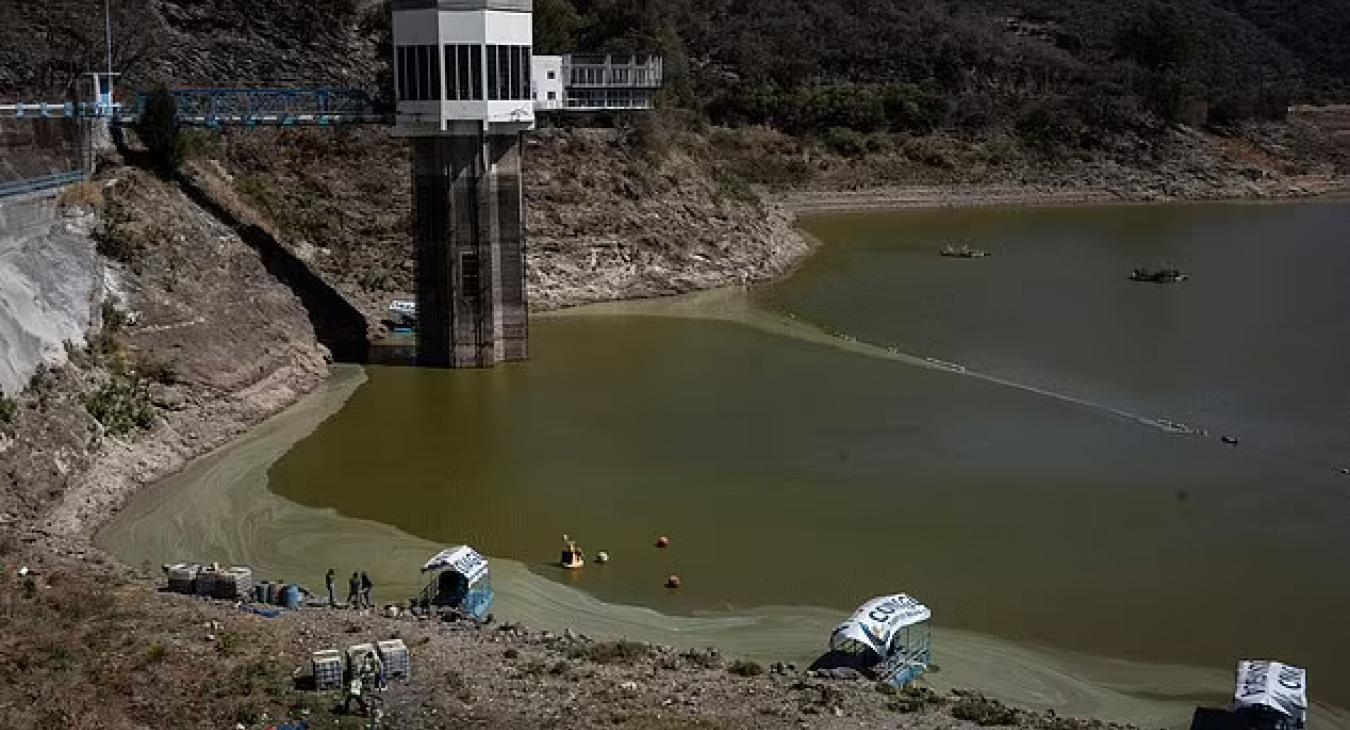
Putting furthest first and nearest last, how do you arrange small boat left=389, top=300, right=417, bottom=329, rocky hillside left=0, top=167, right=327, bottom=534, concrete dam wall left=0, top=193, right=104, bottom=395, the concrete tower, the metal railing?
small boat left=389, top=300, right=417, bottom=329 → the concrete tower → the metal railing → concrete dam wall left=0, top=193, right=104, bottom=395 → rocky hillside left=0, top=167, right=327, bottom=534

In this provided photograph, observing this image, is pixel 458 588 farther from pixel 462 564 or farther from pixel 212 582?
pixel 212 582

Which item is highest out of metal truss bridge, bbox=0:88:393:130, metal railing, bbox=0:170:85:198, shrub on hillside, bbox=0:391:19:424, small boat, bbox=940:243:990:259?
metal truss bridge, bbox=0:88:393:130

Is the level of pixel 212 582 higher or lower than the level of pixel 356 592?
higher

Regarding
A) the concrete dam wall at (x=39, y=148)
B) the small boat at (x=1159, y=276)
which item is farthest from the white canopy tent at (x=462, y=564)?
the small boat at (x=1159, y=276)

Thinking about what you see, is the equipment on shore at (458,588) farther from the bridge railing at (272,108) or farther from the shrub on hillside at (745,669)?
the bridge railing at (272,108)

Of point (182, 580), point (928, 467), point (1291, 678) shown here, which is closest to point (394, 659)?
point (182, 580)

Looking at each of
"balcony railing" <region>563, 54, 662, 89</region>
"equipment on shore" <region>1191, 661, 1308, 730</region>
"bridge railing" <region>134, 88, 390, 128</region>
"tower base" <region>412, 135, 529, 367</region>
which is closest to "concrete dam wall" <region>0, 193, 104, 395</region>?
"bridge railing" <region>134, 88, 390, 128</region>

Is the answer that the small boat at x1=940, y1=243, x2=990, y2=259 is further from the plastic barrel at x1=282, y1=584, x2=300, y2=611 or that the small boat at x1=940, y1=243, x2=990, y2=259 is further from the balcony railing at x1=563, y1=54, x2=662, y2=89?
the plastic barrel at x1=282, y1=584, x2=300, y2=611
